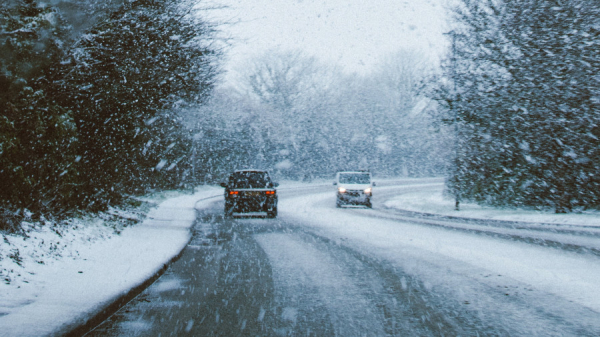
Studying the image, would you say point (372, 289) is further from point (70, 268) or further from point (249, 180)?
point (249, 180)

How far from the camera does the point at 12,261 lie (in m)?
8.74

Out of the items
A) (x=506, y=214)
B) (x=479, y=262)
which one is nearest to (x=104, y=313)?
(x=479, y=262)

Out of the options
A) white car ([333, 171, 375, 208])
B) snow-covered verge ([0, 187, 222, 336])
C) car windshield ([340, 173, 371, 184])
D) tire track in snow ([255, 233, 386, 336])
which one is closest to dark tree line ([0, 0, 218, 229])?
snow-covered verge ([0, 187, 222, 336])

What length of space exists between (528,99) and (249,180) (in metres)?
11.2

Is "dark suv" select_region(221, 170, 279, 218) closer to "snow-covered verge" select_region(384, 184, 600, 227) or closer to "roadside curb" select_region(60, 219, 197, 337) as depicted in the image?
"snow-covered verge" select_region(384, 184, 600, 227)

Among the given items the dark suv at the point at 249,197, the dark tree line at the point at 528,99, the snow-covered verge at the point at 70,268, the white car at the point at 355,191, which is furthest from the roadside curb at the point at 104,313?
the white car at the point at 355,191

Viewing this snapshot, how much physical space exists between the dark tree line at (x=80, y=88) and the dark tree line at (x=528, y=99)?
12051mm

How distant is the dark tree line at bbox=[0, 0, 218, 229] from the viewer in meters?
11.1

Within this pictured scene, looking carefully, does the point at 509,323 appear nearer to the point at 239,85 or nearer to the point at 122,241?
the point at 122,241

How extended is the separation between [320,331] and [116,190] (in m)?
16.4

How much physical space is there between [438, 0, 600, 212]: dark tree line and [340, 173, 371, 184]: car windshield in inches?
185

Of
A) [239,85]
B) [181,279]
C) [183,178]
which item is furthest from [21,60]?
[239,85]

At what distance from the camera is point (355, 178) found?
1174 inches

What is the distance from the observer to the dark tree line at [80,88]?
36.4 feet
